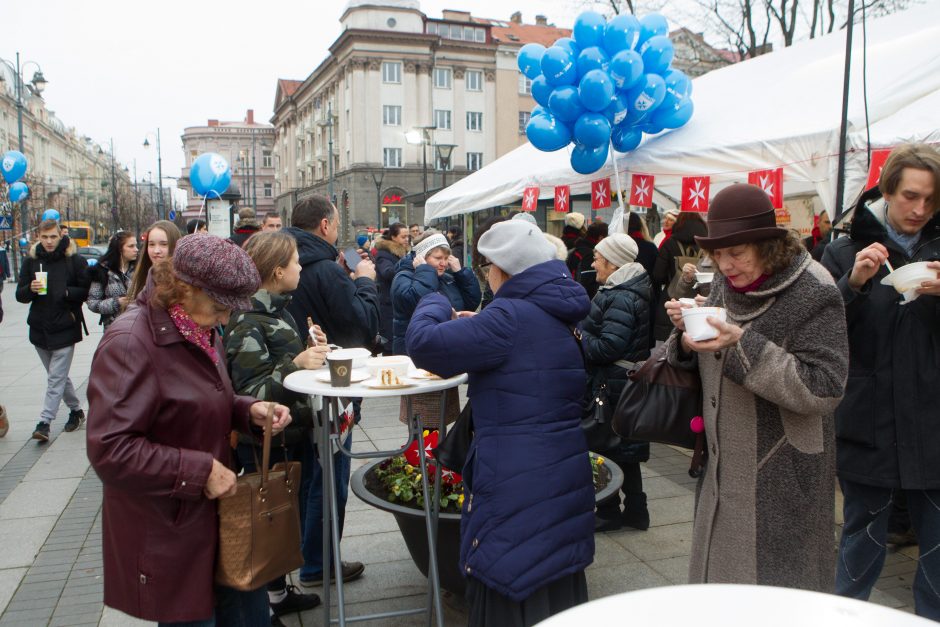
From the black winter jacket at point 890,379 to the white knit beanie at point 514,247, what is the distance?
115 cm

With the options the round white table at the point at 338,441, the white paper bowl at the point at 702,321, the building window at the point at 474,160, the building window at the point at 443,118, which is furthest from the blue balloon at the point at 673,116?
the building window at the point at 443,118

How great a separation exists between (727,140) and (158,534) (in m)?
5.59

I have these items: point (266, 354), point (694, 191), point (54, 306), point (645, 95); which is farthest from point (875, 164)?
point (54, 306)

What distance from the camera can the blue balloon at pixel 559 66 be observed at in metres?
6.95

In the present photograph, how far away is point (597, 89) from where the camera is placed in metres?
6.57

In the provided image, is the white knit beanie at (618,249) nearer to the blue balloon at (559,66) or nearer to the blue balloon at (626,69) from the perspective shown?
the blue balloon at (626,69)

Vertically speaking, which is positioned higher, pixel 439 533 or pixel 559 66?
pixel 559 66

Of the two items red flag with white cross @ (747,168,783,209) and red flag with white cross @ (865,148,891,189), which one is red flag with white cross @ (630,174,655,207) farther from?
red flag with white cross @ (865,148,891,189)

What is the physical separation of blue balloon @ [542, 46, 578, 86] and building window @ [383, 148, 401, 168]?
43.5 metres

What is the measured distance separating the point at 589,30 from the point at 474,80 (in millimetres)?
46329

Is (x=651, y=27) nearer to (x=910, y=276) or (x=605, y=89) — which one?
(x=605, y=89)

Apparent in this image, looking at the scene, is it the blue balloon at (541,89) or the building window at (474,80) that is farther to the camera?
the building window at (474,80)

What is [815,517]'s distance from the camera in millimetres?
2133

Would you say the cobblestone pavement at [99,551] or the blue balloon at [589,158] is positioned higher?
the blue balloon at [589,158]
